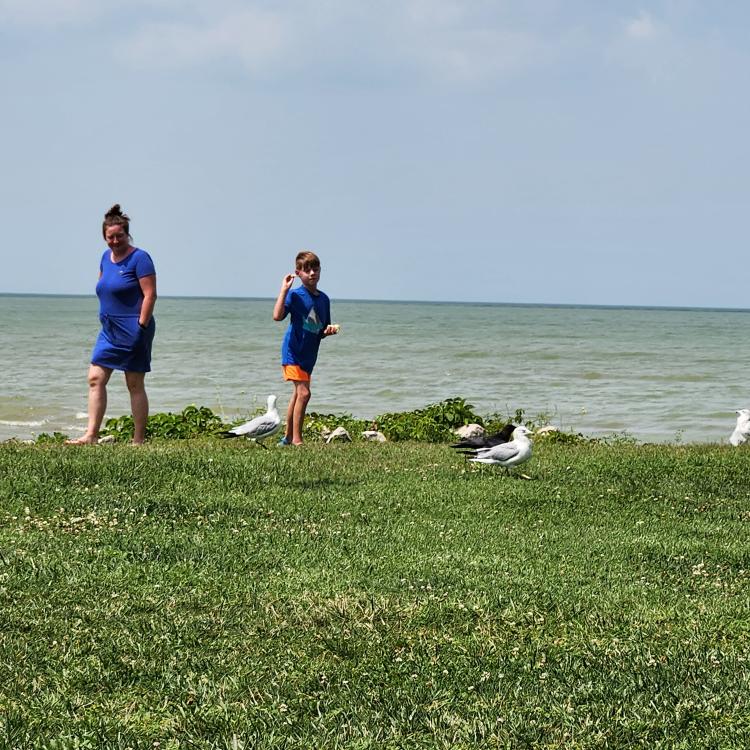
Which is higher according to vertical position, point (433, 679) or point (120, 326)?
point (120, 326)

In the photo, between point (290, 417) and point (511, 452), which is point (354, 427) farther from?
point (511, 452)

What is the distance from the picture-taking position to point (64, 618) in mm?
5852

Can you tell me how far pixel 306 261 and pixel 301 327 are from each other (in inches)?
30.8

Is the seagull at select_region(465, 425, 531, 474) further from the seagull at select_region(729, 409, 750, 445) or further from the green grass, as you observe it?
the seagull at select_region(729, 409, 750, 445)

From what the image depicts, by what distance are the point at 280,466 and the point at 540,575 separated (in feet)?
13.1

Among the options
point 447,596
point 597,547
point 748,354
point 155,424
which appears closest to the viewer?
point 447,596

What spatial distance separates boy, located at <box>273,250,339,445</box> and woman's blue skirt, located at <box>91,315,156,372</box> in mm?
1585

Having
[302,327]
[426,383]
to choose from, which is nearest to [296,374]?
[302,327]

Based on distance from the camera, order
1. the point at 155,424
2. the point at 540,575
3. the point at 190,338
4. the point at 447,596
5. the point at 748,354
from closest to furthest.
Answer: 1. the point at 447,596
2. the point at 540,575
3. the point at 155,424
4. the point at 748,354
5. the point at 190,338

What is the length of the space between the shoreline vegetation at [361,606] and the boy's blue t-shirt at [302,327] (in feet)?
7.32

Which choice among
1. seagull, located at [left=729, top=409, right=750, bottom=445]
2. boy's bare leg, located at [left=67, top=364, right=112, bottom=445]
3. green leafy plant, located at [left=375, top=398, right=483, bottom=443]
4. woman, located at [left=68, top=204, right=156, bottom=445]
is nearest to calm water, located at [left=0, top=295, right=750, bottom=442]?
seagull, located at [left=729, top=409, right=750, bottom=445]

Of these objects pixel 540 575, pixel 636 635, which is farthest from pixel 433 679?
pixel 540 575

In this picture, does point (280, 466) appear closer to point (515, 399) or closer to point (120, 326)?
point (120, 326)

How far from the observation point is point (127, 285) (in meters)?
11.5
